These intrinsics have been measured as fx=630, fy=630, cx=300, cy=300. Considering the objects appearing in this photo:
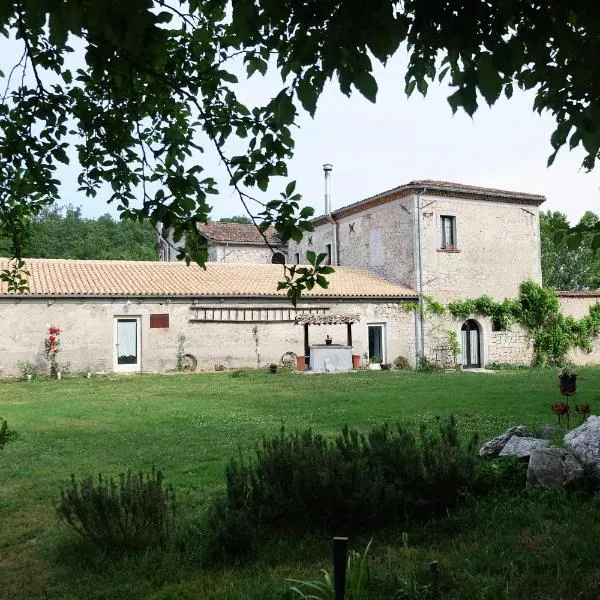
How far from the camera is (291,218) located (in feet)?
12.7

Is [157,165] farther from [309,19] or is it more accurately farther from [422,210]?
[422,210]

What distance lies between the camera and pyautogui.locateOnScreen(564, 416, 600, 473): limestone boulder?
5.21 meters

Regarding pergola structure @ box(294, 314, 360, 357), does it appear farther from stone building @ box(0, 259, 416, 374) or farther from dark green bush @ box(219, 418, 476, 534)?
dark green bush @ box(219, 418, 476, 534)

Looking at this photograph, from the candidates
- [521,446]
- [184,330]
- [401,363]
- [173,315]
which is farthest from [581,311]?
[521,446]

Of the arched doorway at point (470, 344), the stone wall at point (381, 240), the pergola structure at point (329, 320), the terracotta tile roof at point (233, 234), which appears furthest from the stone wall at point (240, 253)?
the arched doorway at point (470, 344)

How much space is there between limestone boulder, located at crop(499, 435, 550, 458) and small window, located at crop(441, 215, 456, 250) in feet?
61.8

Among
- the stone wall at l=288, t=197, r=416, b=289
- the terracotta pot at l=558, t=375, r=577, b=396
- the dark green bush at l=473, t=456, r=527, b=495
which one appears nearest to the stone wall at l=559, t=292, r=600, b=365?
the stone wall at l=288, t=197, r=416, b=289

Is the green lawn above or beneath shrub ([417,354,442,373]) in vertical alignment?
beneath

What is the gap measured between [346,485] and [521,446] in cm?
219

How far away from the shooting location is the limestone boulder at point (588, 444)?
5.21 meters

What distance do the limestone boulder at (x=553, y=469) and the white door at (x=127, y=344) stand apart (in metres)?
16.9

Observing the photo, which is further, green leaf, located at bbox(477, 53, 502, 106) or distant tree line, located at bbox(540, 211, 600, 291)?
distant tree line, located at bbox(540, 211, 600, 291)

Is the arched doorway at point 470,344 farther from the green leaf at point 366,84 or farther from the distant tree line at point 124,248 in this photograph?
the green leaf at point 366,84

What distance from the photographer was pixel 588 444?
534 centimetres
